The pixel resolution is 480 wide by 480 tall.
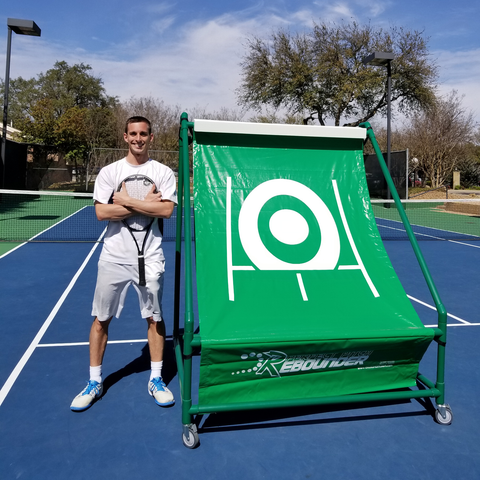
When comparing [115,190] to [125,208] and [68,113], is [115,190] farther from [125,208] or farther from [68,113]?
[68,113]

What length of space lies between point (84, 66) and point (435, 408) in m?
62.9

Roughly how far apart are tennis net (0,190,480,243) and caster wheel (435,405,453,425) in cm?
552

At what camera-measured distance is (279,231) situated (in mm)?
3748

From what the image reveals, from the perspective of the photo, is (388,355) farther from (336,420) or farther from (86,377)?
(86,377)

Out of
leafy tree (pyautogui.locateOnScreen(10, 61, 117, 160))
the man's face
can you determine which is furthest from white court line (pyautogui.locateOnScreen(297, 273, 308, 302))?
leafy tree (pyautogui.locateOnScreen(10, 61, 117, 160))

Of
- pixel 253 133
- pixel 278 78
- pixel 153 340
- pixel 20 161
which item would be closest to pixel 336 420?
pixel 153 340

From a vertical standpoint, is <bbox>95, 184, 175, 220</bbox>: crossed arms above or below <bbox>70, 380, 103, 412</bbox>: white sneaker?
above

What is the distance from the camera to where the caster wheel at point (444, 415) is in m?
3.40

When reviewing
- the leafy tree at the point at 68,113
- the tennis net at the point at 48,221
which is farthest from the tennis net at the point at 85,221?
the leafy tree at the point at 68,113

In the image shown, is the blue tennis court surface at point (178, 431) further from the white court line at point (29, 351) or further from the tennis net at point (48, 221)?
the tennis net at point (48, 221)

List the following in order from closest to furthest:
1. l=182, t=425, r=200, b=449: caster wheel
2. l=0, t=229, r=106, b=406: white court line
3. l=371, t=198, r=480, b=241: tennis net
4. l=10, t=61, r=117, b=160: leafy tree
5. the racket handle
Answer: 1. l=182, t=425, r=200, b=449: caster wheel
2. the racket handle
3. l=0, t=229, r=106, b=406: white court line
4. l=371, t=198, r=480, b=241: tennis net
5. l=10, t=61, r=117, b=160: leafy tree

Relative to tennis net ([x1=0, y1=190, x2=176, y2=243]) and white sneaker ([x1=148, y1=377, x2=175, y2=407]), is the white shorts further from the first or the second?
tennis net ([x1=0, y1=190, x2=176, y2=243])

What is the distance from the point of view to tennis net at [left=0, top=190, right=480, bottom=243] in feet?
41.2

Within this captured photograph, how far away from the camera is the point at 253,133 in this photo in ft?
12.5
